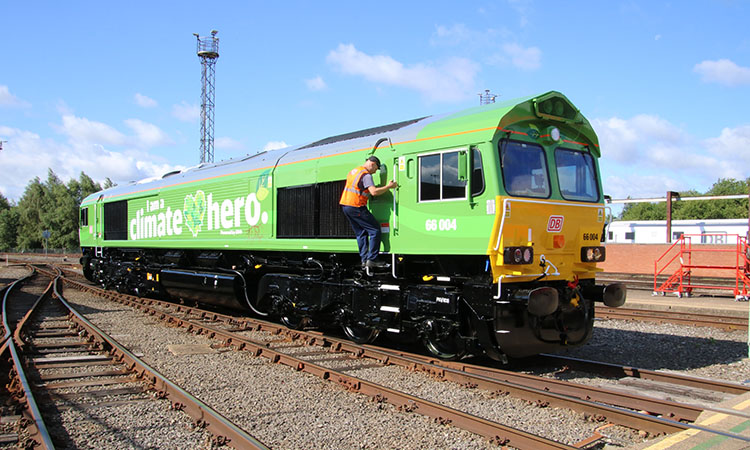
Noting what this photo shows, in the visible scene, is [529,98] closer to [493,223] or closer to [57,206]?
[493,223]

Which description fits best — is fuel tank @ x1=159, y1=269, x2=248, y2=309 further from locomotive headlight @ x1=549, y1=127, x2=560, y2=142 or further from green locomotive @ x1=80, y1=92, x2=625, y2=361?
locomotive headlight @ x1=549, y1=127, x2=560, y2=142

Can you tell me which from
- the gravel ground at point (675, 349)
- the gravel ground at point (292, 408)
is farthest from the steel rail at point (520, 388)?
the gravel ground at point (675, 349)

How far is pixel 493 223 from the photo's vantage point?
22.1ft

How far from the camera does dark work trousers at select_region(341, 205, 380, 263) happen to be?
8.09m

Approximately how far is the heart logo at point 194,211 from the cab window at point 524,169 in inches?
317

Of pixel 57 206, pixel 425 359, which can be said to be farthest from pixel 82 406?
pixel 57 206

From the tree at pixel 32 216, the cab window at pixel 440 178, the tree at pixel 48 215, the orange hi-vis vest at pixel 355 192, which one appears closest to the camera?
the cab window at pixel 440 178

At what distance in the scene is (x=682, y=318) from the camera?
39.8 feet

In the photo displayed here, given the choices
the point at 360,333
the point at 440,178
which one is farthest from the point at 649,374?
the point at 360,333

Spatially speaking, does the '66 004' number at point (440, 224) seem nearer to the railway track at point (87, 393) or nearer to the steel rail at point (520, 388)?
the steel rail at point (520, 388)

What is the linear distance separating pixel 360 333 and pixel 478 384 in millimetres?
2953

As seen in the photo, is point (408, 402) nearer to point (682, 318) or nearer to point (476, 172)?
point (476, 172)

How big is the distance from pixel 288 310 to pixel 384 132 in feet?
12.4

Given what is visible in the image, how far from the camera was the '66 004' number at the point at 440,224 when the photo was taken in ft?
23.7
